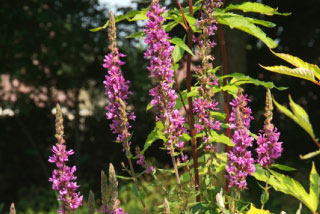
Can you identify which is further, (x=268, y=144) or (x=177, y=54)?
(x=177, y=54)

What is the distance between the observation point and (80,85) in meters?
9.85

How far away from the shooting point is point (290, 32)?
29.3 feet

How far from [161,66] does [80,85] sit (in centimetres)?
800

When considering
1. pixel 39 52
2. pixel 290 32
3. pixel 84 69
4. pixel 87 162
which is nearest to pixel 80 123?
pixel 87 162

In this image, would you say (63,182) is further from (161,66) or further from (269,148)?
(269,148)

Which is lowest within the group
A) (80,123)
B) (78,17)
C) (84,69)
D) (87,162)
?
(87,162)

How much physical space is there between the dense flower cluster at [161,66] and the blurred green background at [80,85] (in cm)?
502

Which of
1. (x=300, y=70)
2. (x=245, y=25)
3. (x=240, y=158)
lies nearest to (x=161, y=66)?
(x=245, y=25)

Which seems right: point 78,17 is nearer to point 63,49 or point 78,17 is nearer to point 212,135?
point 63,49

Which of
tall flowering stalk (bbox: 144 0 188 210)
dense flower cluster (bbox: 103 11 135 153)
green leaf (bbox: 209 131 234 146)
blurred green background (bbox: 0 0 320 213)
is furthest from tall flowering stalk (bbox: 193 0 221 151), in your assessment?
blurred green background (bbox: 0 0 320 213)

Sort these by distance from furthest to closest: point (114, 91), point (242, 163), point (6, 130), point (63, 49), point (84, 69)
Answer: point (6, 130), point (84, 69), point (63, 49), point (114, 91), point (242, 163)

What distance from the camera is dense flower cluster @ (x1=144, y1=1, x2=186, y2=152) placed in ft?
6.78

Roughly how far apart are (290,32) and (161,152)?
4.40 m

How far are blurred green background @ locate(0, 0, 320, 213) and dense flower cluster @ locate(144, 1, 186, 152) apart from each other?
16.5 feet
